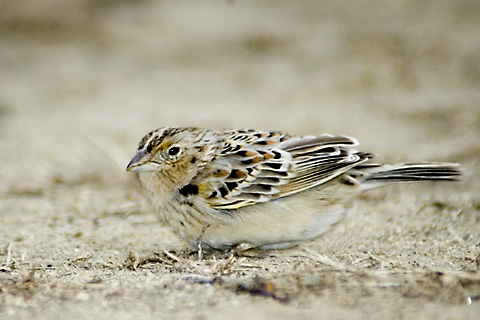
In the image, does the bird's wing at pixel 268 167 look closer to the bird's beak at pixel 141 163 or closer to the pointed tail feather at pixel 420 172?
the pointed tail feather at pixel 420 172

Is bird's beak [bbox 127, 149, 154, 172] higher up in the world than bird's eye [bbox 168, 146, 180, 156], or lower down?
lower down

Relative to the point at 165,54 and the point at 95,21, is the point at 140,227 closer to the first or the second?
the point at 165,54

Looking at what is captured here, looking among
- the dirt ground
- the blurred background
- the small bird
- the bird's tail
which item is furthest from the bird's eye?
the blurred background

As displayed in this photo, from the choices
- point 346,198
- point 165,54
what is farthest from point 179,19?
point 346,198

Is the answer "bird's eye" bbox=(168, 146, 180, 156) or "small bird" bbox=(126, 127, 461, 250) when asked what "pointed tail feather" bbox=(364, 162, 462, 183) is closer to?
"small bird" bbox=(126, 127, 461, 250)

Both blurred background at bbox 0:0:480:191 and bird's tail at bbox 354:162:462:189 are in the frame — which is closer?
bird's tail at bbox 354:162:462:189

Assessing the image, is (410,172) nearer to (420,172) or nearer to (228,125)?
(420,172)

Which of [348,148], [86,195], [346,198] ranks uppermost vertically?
[348,148]

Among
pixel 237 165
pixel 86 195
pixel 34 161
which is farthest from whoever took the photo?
pixel 34 161
